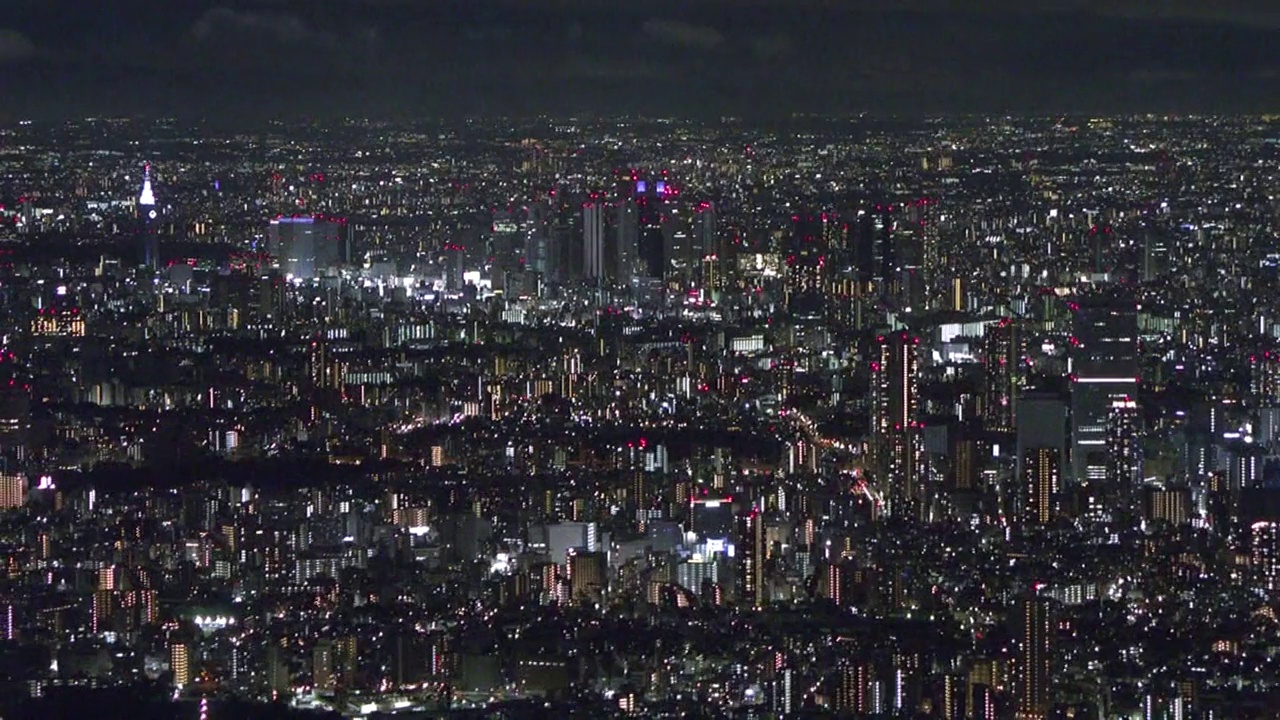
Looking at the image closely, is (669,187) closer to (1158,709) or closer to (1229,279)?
(1229,279)

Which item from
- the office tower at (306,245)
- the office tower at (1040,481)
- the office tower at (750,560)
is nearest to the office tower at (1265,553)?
the office tower at (1040,481)

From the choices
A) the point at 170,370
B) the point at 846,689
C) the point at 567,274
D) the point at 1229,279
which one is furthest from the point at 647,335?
the point at 846,689

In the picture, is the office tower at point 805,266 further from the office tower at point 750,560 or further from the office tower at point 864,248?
the office tower at point 750,560

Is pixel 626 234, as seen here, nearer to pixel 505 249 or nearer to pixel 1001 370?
pixel 505 249

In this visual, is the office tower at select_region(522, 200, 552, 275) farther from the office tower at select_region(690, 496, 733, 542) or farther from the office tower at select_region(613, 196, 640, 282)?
the office tower at select_region(690, 496, 733, 542)

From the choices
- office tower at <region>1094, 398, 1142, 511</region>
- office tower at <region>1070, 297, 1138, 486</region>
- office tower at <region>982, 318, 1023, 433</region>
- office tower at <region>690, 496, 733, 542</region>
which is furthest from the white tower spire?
office tower at <region>1094, 398, 1142, 511</region>

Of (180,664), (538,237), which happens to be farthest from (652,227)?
(180,664)

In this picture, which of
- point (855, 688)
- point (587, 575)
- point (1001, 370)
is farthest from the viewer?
point (1001, 370)
